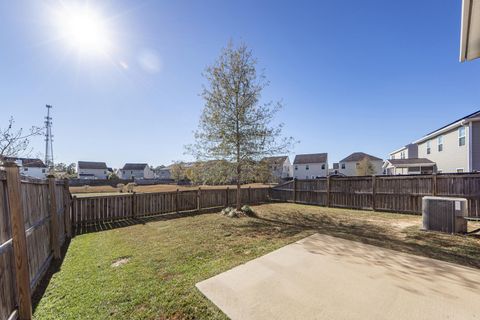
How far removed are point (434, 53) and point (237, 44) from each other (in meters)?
9.01

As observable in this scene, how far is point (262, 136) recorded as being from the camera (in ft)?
31.1

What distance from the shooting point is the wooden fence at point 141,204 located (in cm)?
795

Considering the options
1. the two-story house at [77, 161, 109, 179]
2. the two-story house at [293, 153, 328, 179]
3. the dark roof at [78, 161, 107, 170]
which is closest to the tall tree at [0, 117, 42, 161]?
the two-story house at [293, 153, 328, 179]

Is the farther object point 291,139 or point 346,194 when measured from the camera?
point 346,194

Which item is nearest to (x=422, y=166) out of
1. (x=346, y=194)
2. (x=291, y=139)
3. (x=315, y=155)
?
(x=346, y=194)

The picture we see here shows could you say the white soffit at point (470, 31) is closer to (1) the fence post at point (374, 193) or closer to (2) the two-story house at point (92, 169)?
(1) the fence post at point (374, 193)

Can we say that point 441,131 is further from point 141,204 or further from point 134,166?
point 134,166

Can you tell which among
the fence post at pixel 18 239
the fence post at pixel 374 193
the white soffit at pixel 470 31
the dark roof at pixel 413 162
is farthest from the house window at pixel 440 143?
the fence post at pixel 18 239

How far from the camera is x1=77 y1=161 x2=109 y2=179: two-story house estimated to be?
63125 mm

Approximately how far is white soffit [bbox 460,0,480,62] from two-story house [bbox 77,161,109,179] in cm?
7638

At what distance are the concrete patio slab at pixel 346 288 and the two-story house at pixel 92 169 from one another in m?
74.0

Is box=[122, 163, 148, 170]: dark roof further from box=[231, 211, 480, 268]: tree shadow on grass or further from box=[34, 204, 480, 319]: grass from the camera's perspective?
box=[231, 211, 480, 268]: tree shadow on grass

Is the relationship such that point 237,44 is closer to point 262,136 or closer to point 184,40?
point 184,40

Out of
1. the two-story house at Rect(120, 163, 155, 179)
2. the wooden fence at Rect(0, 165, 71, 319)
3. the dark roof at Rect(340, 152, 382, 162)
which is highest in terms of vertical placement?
the dark roof at Rect(340, 152, 382, 162)
